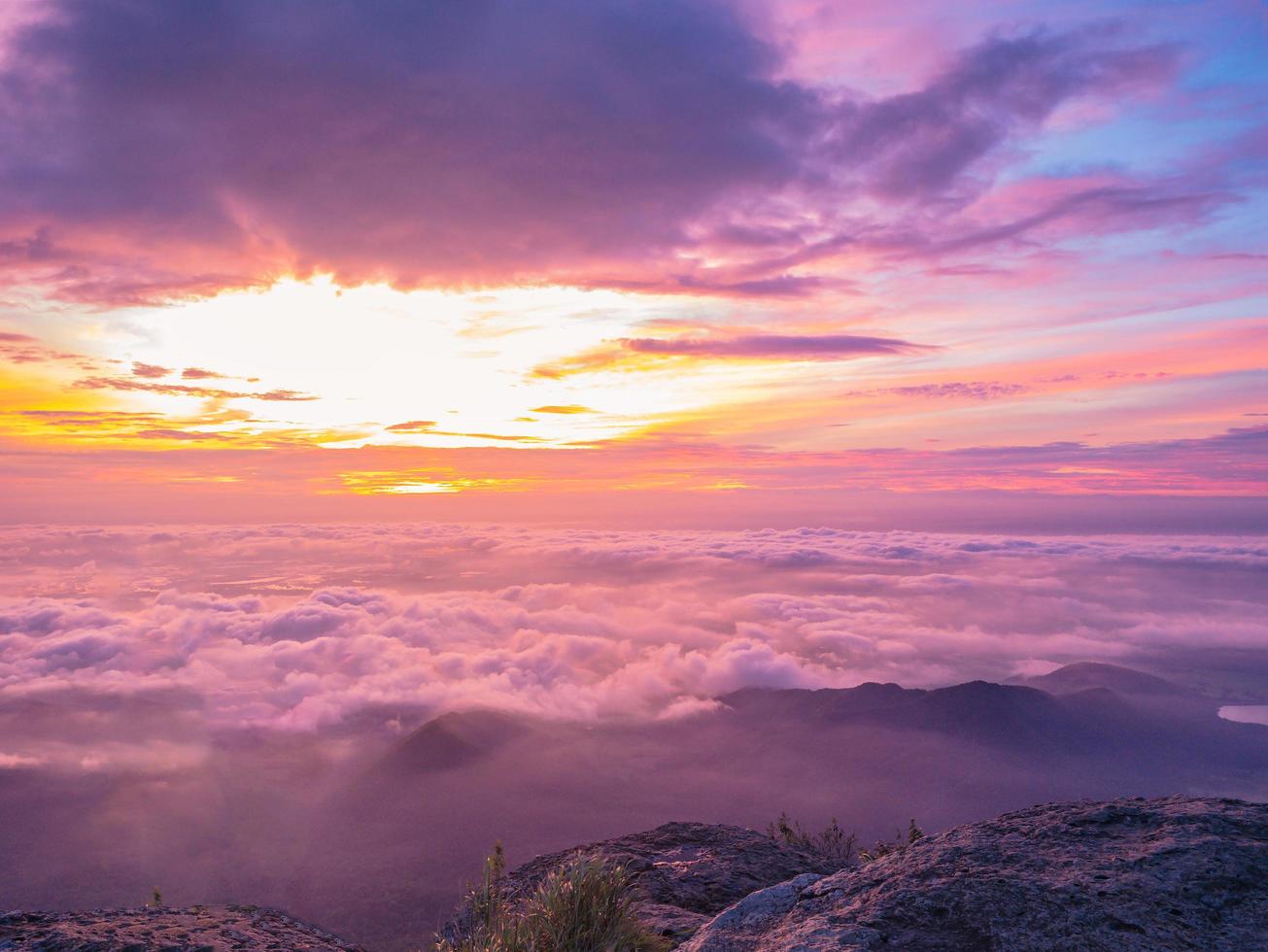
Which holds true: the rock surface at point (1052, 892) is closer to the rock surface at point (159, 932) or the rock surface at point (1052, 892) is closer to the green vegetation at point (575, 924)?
the green vegetation at point (575, 924)

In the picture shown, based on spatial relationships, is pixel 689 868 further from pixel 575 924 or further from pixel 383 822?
pixel 383 822

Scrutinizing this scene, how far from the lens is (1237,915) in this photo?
4.76m

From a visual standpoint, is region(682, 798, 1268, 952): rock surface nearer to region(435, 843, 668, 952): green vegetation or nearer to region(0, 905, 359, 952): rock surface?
region(435, 843, 668, 952): green vegetation

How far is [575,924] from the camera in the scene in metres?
6.10

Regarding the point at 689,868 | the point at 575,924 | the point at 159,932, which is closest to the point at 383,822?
the point at 689,868

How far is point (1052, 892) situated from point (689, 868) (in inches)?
257

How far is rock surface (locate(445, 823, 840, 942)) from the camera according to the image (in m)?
8.73

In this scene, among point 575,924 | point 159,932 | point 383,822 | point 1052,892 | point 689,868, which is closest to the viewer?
point 1052,892

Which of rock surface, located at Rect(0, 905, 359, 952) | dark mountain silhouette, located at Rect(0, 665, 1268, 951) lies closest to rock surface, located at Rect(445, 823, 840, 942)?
rock surface, located at Rect(0, 905, 359, 952)

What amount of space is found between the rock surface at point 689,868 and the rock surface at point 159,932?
210 cm

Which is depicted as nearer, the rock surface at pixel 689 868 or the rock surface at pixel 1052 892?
the rock surface at pixel 1052 892

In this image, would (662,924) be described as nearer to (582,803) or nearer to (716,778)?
(582,803)

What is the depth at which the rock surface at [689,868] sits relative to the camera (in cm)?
873

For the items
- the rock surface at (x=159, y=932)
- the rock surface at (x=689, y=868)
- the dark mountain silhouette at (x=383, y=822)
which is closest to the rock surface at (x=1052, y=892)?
the rock surface at (x=689, y=868)
